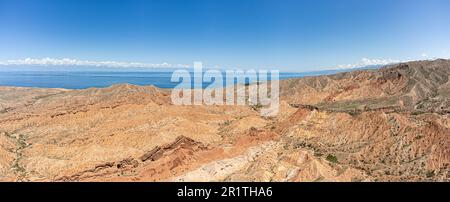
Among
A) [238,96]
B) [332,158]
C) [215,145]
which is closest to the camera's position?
[332,158]

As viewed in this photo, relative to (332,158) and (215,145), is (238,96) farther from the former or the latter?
(332,158)

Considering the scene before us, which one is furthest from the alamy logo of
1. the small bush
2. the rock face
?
the small bush

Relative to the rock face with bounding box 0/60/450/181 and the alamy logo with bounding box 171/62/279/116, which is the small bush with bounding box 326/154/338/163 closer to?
the rock face with bounding box 0/60/450/181

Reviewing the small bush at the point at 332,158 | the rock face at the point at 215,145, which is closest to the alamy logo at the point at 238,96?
the rock face at the point at 215,145

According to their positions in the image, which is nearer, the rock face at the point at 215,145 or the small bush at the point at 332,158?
the rock face at the point at 215,145

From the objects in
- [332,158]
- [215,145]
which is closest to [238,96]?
[215,145]

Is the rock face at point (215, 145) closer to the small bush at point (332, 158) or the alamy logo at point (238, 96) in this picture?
the small bush at point (332, 158)
